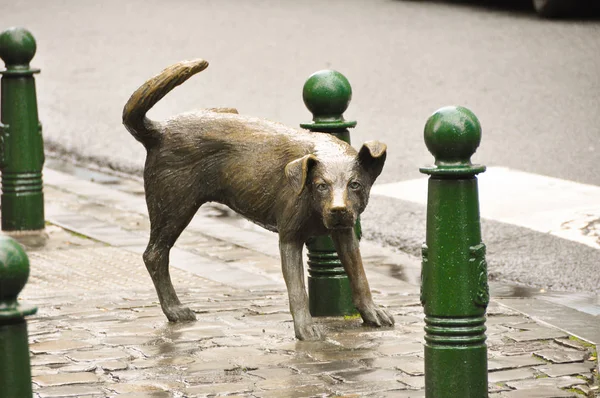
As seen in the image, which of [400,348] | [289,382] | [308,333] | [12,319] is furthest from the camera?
[308,333]

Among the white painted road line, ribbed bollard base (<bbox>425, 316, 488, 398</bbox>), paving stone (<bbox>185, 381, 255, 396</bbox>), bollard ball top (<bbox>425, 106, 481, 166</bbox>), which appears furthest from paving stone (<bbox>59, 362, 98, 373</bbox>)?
the white painted road line

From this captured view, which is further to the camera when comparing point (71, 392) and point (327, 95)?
point (327, 95)

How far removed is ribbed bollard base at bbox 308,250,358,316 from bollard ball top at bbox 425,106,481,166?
1.80 meters

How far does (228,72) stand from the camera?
14898mm

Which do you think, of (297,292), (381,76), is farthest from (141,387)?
(381,76)

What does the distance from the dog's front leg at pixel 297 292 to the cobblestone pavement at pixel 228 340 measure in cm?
6

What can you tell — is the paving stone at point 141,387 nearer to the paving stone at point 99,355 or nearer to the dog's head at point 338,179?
the paving stone at point 99,355

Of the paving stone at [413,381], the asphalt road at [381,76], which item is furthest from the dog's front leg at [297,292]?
the asphalt road at [381,76]

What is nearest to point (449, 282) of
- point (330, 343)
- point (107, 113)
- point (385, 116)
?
point (330, 343)

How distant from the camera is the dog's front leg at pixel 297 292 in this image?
5.71m

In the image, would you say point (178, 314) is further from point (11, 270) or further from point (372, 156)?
point (11, 270)

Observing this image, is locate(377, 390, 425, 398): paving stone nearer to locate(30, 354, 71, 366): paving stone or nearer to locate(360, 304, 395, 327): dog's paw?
locate(360, 304, 395, 327): dog's paw

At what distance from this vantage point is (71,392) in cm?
496

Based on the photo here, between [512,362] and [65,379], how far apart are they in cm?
182
